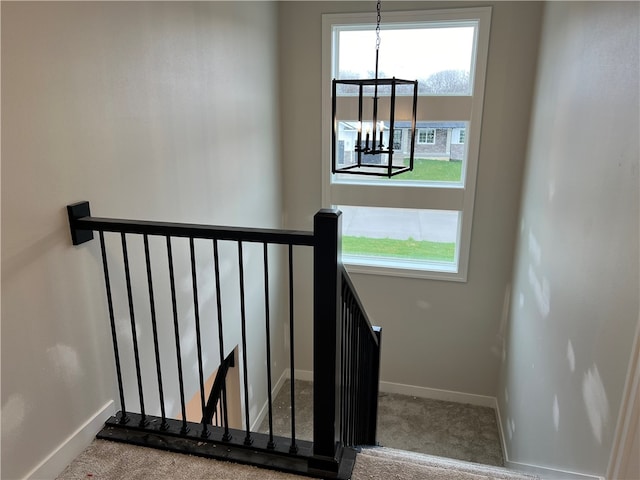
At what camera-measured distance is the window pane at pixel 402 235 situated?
4469 millimetres

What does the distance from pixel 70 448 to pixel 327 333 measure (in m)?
1.17

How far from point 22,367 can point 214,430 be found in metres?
0.78

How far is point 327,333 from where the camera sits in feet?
5.34

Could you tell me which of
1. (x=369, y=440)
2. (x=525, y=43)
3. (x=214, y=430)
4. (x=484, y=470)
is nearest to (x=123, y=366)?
(x=214, y=430)

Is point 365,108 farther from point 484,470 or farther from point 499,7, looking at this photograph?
point 484,470

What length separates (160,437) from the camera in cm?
190

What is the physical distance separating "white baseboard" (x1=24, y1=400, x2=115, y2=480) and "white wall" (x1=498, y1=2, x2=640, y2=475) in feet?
6.88

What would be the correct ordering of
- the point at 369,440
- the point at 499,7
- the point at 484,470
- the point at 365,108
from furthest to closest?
the point at 365,108
the point at 499,7
the point at 369,440
the point at 484,470

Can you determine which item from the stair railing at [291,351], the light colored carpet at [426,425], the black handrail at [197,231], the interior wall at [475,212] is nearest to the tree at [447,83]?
the interior wall at [475,212]

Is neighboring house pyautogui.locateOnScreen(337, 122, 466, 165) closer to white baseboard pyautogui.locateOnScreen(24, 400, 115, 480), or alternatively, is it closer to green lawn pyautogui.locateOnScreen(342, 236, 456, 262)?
green lawn pyautogui.locateOnScreen(342, 236, 456, 262)

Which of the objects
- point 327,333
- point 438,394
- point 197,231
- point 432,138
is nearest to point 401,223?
point 432,138

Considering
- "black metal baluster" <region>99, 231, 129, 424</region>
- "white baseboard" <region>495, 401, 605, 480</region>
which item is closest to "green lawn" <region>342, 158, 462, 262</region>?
"white baseboard" <region>495, 401, 605, 480</region>

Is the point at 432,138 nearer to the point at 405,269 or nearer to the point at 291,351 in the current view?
the point at 405,269

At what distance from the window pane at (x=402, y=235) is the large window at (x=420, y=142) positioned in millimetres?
10
